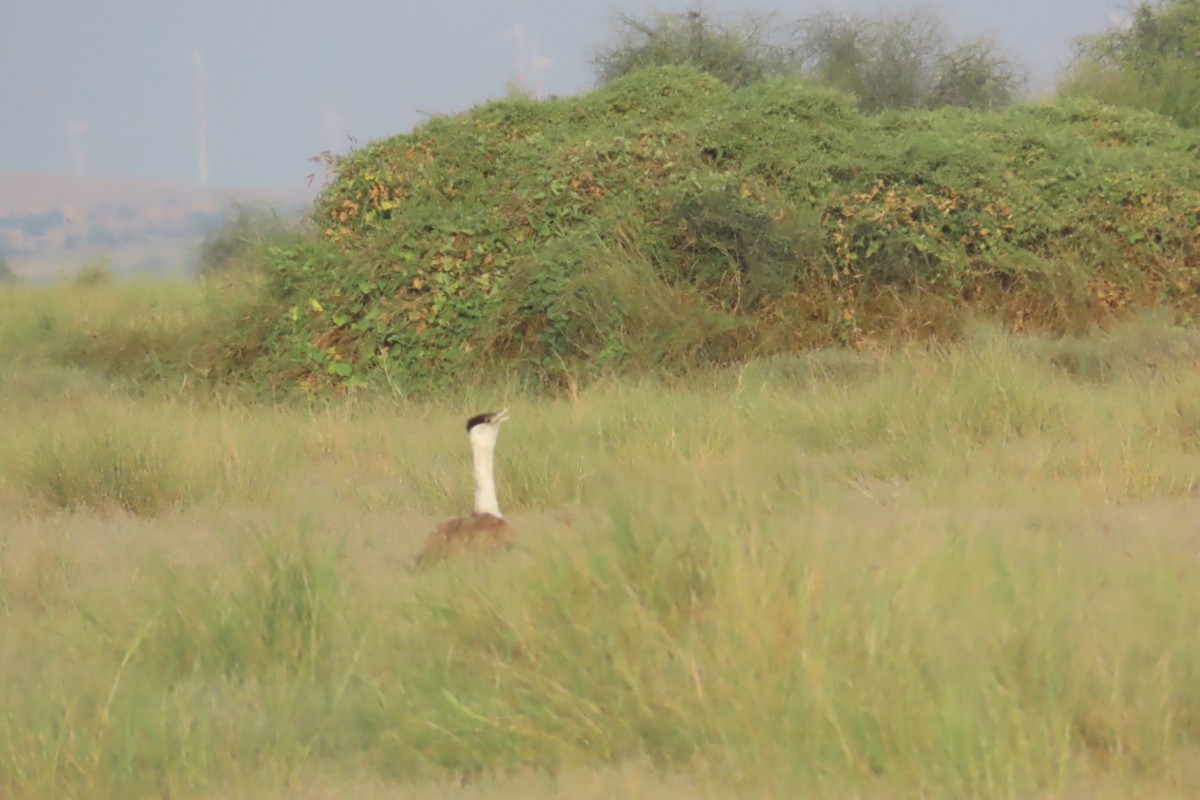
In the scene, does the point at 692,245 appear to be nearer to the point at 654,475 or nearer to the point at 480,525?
the point at 654,475

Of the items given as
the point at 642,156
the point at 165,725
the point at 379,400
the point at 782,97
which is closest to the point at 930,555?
the point at 165,725

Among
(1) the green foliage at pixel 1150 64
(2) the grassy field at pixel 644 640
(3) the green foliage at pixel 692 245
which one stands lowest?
(2) the grassy field at pixel 644 640

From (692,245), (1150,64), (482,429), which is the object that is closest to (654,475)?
(482,429)

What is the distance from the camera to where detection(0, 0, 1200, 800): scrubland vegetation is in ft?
9.77

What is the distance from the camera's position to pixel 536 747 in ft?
9.98

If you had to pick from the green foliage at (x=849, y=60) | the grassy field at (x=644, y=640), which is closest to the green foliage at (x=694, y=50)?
the green foliage at (x=849, y=60)

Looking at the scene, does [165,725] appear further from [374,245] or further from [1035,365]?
[374,245]

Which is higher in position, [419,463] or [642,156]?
[642,156]

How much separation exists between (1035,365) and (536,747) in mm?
6236

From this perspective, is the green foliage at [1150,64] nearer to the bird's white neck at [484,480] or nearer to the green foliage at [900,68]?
the green foliage at [900,68]

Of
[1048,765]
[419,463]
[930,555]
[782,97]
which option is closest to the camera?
[1048,765]

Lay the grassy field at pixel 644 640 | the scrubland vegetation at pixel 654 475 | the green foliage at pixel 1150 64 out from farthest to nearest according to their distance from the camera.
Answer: the green foliage at pixel 1150 64 → the scrubland vegetation at pixel 654 475 → the grassy field at pixel 644 640

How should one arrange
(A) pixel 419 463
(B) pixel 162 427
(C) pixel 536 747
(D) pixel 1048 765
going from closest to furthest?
(D) pixel 1048 765 → (C) pixel 536 747 → (A) pixel 419 463 → (B) pixel 162 427

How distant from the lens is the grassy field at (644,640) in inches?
113
